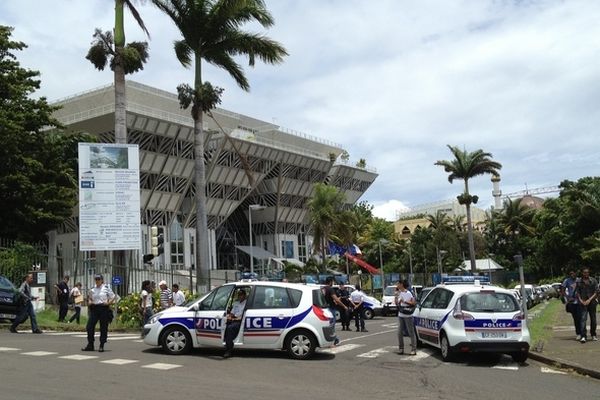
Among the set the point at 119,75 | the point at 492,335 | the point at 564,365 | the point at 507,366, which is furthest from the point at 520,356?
the point at 119,75

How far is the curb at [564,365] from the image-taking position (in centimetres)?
1027

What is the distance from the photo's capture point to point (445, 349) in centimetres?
1227

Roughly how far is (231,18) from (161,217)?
101 ft

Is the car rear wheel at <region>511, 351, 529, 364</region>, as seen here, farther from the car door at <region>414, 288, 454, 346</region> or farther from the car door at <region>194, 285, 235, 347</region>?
the car door at <region>194, 285, 235, 347</region>

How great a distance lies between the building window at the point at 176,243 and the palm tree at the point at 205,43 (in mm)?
30226

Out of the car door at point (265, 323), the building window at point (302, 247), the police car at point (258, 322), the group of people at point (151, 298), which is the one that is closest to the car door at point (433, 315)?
the police car at point (258, 322)

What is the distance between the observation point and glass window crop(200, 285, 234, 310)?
12289 mm

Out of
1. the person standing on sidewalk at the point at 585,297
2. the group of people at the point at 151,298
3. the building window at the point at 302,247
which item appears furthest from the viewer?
the building window at the point at 302,247

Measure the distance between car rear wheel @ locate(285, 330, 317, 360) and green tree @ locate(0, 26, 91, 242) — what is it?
712 inches

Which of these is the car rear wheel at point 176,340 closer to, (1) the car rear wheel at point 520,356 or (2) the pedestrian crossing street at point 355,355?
(2) the pedestrian crossing street at point 355,355

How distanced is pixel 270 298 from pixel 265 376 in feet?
8.23

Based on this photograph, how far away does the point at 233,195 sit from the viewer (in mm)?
58281

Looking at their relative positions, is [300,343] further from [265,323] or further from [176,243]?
[176,243]

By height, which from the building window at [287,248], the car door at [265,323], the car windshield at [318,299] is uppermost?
the building window at [287,248]
